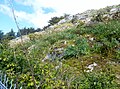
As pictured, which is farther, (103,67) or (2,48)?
(103,67)

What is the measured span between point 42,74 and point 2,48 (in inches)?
104

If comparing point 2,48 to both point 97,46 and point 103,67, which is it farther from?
point 97,46

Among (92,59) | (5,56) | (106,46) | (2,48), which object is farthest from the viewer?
(106,46)

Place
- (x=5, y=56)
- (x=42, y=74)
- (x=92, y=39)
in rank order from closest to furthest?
(x=42, y=74), (x=5, y=56), (x=92, y=39)

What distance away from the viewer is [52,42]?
20.5 m

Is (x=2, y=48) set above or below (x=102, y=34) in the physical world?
above

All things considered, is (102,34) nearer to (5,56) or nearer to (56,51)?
(56,51)

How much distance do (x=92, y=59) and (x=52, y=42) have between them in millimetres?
5016

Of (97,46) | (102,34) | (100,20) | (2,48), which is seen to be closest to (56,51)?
(97,46)

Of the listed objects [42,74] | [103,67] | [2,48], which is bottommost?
[103,67]

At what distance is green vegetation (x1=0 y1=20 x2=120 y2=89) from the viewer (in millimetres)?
10234

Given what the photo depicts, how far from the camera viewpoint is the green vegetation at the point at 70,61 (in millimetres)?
10234

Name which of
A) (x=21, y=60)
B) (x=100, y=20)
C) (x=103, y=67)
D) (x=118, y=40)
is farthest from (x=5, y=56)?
(x=100, y=20)

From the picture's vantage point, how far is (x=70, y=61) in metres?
16.2
